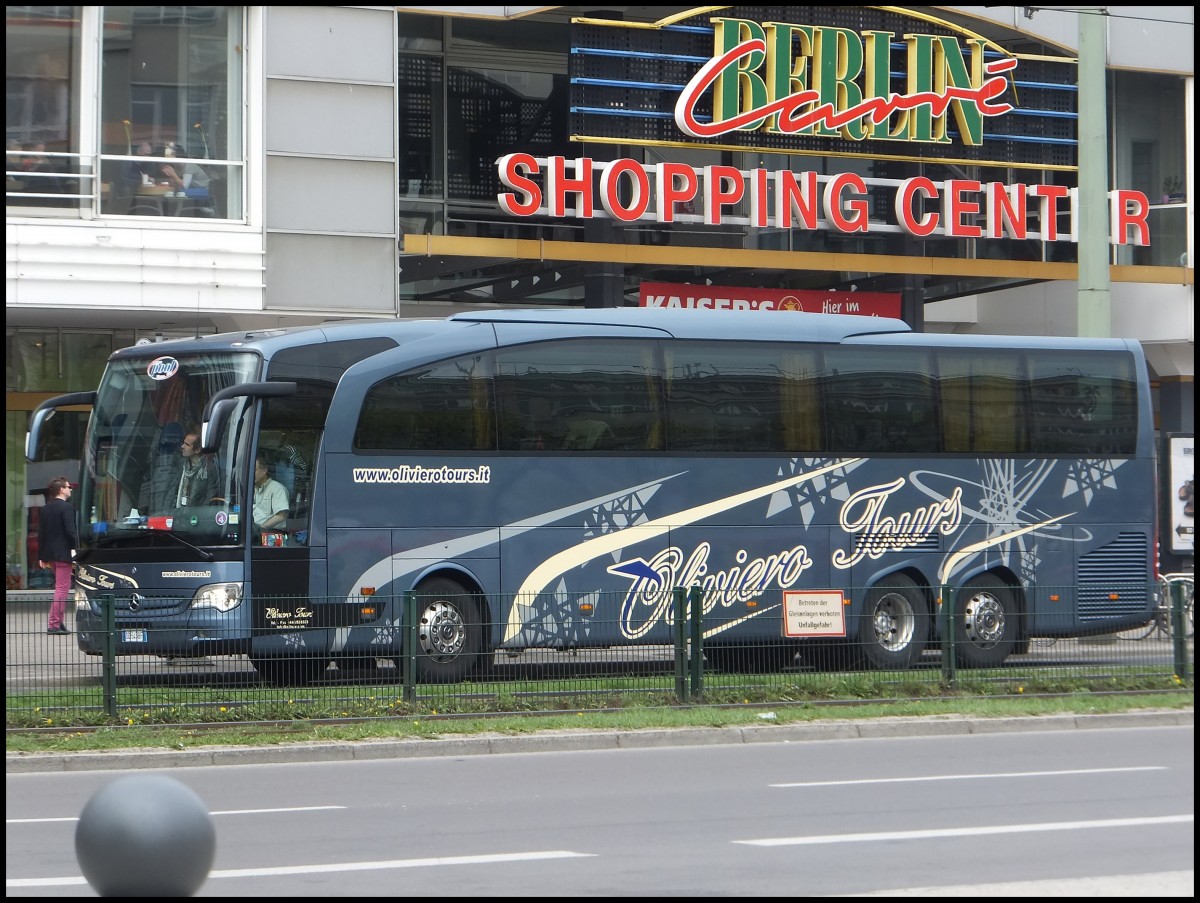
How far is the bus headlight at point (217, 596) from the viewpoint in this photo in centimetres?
1816

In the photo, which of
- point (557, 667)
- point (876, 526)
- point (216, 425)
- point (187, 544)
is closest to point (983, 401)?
point (876, 526)

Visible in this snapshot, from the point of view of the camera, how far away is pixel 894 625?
2020 centimetres

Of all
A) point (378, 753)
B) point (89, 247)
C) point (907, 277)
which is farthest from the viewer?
point (907, 277)

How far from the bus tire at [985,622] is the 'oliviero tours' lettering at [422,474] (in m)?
5.34

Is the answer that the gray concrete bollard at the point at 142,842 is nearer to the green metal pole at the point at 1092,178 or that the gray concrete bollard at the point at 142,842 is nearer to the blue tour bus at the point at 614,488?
the blue tour bus at the point at 614,488

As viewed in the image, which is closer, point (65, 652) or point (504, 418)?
point (65, 652)

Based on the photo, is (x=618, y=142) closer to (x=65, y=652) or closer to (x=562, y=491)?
(x=562, y=491)

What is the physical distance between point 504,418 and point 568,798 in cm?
847

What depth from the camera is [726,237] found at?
32.5 m

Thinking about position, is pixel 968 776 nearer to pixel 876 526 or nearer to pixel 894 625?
pixel 894 625

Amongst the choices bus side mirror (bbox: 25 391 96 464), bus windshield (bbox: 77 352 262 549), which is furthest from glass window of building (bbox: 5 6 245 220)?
bus windshield (bbox: 77 352 262 549)

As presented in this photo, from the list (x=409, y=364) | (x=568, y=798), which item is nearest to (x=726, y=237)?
(x=409, y=364)

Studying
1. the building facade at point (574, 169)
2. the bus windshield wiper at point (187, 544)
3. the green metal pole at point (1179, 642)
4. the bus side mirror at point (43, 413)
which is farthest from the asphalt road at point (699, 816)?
the building facade at point (574, 169)

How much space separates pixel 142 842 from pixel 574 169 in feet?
77.5
